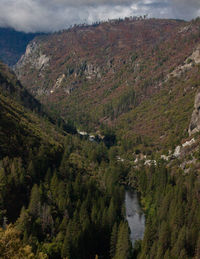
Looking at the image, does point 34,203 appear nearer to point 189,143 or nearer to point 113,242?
point 113,242

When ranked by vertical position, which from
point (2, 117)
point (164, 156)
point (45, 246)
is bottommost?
point (45, 246)

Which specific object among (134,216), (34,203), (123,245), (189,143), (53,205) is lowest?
(123,245)

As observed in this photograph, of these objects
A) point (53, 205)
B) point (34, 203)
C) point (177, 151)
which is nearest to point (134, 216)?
point (53, 205)

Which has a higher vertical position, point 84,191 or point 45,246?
point 84,191

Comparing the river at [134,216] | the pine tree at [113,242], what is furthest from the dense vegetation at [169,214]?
the pine tree at [113,242]

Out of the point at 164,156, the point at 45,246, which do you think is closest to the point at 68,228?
the point at 45,246

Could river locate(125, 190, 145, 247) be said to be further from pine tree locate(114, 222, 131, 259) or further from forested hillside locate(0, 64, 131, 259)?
pine tree locate(114, 222, 131, 259)

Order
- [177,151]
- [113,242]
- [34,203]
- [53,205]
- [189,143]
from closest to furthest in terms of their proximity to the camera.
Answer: [113,242], [34,203], [53,205], [189,143], [177,151]

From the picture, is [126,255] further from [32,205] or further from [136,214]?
[136,214]

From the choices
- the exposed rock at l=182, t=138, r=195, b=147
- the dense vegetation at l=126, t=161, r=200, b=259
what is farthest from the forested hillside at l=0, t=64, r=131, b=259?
the exposed rock at l=182, t=138, r=195, b=147
